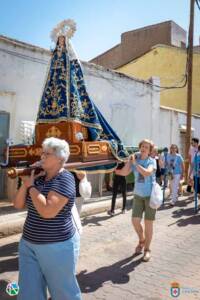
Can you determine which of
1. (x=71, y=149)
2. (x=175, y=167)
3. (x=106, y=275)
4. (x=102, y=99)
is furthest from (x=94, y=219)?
(x=102, y=99)

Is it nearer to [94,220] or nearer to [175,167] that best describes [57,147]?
[94,220]

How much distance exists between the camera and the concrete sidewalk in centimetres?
668

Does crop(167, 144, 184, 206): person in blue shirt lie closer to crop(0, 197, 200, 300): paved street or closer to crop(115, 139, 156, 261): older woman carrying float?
crop(0, 197, 200, 300): paved street

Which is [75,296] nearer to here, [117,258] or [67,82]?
[117,258]

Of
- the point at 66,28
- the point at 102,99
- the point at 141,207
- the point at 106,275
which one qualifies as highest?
the point at 66,28

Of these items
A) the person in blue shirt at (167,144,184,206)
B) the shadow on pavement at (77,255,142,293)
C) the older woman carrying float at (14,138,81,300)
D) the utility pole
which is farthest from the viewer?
the utility pole

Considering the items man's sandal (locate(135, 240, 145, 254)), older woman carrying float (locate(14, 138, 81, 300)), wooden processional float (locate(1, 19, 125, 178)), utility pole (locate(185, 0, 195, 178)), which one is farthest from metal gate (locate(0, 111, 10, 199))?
utility pole (locate(185, 0, 195, 178))

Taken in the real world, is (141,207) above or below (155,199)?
below

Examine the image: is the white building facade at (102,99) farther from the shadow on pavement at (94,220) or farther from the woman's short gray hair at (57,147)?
the woman's short gray hair at (57,147)

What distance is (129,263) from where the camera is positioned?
17.1 feet

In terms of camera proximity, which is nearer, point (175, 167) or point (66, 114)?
point (66, 114)

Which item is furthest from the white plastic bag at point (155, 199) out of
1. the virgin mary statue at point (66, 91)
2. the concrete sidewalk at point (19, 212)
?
the concrete sidewalk at point (19, 212)

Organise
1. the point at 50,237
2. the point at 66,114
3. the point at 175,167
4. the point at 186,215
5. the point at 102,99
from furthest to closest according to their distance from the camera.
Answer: the point at 102,99 → the point at 175,167 → the point at 186,215 → the point at 66,114 → the point at 50,237

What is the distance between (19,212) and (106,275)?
3.95m
